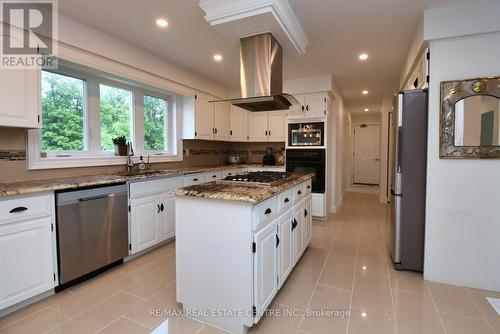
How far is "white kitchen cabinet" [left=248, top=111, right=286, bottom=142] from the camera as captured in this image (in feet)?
16.0

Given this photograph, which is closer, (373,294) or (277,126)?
(373,294)

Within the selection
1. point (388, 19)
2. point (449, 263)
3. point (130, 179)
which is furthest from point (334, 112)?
point (130, 179)

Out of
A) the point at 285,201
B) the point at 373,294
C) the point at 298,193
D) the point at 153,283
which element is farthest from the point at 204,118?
the point at 373,294

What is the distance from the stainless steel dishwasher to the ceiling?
65.3 inches

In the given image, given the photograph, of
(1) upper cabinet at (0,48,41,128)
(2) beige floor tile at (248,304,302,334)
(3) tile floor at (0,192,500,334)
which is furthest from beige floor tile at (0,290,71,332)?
(2) beige floor tile at (248,304,302,334)

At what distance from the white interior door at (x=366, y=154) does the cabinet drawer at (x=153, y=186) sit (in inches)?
284

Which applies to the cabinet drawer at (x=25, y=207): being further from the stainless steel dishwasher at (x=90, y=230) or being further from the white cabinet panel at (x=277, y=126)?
the white cabinet panel at (x=277, y=126)

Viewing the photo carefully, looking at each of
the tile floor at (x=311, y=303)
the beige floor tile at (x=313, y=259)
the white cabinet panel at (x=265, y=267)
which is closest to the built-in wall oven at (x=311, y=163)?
the beige floor tile at (x=313, y=259)

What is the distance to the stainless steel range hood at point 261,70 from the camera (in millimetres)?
2305

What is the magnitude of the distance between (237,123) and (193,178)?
1.92 metres

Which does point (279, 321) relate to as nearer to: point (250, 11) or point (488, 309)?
point (488, 309)

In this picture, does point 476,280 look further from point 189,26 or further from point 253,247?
point 189,26

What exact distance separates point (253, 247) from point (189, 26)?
2.30 metres

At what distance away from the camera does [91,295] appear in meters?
2.05
